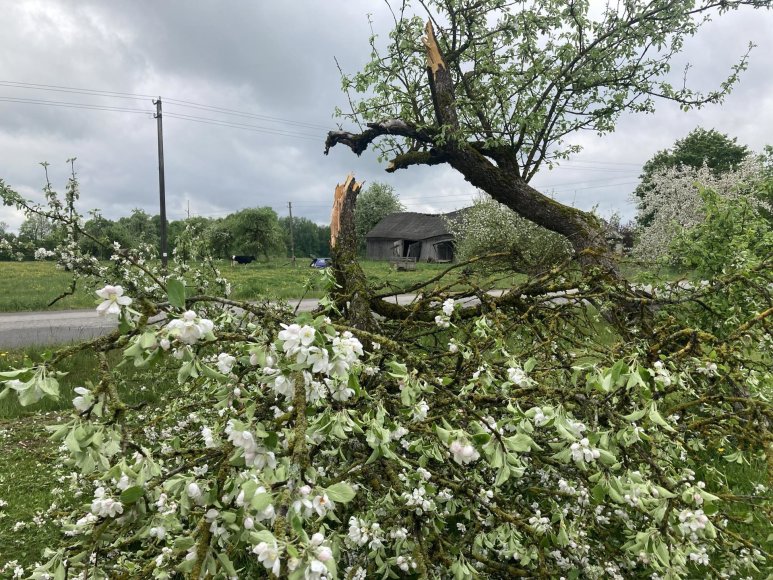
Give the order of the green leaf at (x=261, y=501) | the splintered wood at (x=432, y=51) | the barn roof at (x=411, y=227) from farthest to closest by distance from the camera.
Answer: the barn roof at (x=411, y=227) → the splintered wood at (x=432, y=51) → the green leaf at (x=261, y=501)

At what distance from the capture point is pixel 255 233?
57.3m

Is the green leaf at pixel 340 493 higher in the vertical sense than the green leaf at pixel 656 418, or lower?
A: lower

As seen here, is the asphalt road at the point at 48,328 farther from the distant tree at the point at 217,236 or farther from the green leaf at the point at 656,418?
the green leaf at the point at 656,418

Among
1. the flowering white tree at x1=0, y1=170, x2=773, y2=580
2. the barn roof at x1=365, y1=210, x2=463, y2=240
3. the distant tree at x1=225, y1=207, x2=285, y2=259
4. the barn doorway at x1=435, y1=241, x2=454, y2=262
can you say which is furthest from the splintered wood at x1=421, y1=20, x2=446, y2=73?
the distant tree at x1=225, y1=207, x2=285, y2=259

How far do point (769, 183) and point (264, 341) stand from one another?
617 cm

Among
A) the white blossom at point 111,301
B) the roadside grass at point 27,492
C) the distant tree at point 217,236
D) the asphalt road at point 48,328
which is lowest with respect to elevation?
the roadside grass at point 27,492

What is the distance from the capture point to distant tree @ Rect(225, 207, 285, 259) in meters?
57.1

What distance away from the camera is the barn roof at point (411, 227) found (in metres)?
53.5

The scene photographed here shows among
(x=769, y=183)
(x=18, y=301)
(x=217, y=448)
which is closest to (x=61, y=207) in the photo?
(x=217, y=448)

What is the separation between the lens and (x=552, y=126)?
21.5 feet

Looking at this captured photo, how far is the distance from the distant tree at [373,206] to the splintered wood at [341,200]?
6169 cm

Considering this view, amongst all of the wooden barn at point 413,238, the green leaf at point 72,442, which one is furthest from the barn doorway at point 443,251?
the green leaf at point 72,442

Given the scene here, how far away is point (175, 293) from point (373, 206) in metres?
68.5

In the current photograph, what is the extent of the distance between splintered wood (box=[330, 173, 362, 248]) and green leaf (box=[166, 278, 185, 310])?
315 cm
